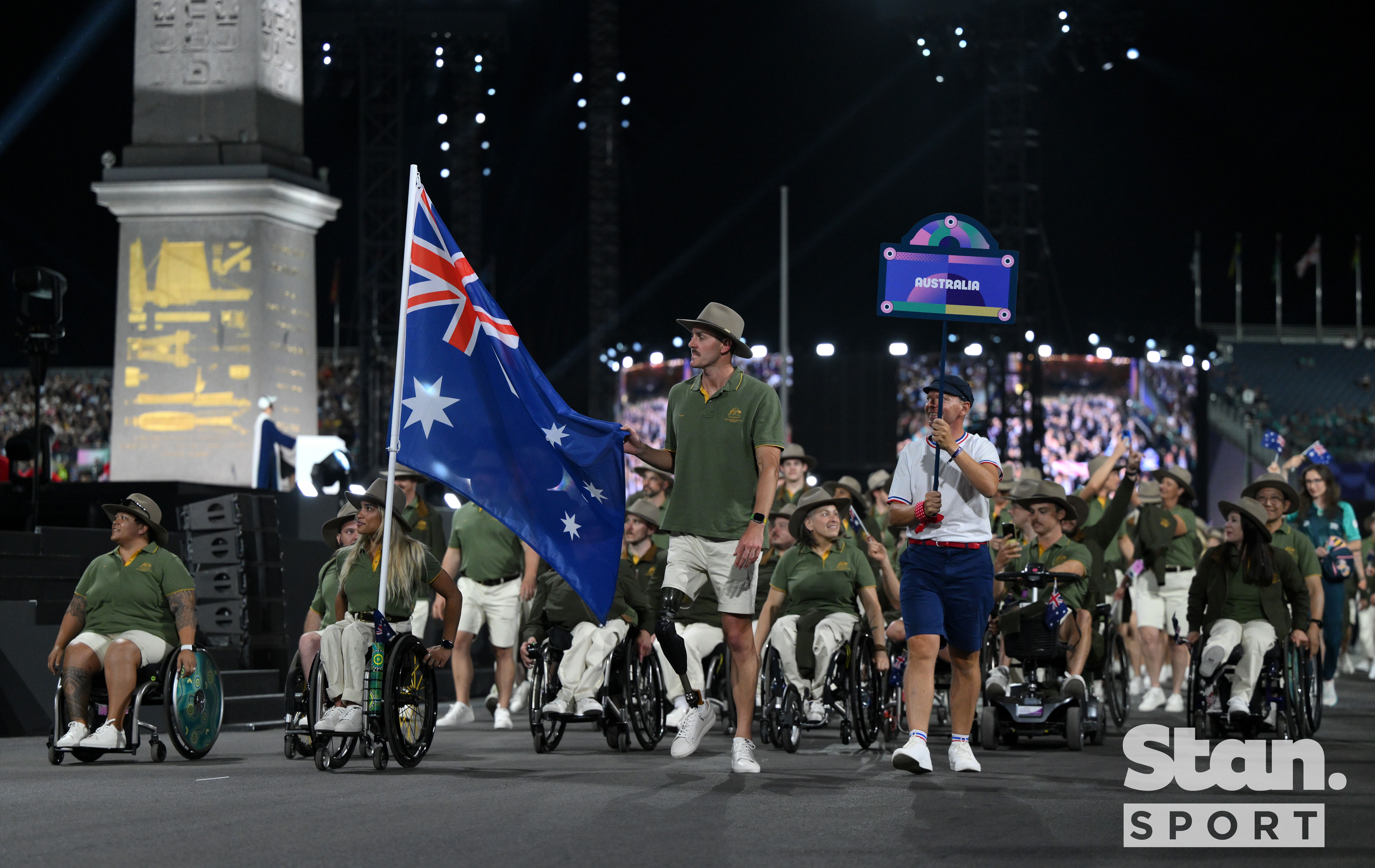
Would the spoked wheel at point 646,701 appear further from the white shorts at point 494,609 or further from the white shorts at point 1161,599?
the white shorts at point 1161,599

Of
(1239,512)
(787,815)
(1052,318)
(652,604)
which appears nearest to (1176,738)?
(1239,512)

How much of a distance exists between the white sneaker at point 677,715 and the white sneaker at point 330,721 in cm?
176

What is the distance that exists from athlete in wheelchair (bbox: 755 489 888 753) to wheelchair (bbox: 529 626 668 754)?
66 cm

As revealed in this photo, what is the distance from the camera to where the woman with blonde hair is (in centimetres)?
902

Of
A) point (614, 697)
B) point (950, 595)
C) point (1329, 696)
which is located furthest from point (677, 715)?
point (1329, 696)

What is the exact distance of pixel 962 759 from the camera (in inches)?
338

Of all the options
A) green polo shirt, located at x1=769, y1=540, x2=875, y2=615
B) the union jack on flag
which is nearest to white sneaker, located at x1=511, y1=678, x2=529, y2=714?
green polo shirt, located at x1=769, y1=540, x2=875, y2=615

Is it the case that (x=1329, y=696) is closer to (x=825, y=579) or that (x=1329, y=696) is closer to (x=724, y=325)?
(x=825, y=579)

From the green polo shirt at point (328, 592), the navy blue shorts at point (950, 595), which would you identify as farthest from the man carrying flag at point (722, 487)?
the green polo shirt at point (328, 592)

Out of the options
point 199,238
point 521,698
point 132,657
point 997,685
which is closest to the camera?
point 132,657

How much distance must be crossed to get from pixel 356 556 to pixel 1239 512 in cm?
546

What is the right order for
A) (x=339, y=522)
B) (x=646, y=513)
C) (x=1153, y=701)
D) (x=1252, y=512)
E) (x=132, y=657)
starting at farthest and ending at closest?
(x=1153, y=701) → (x=646, y=513) → (x=1252, y=512) → (x=339, y=522) → (x=132, y=657)

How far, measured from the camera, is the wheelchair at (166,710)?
940 centimetres

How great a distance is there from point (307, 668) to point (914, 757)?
325cm
